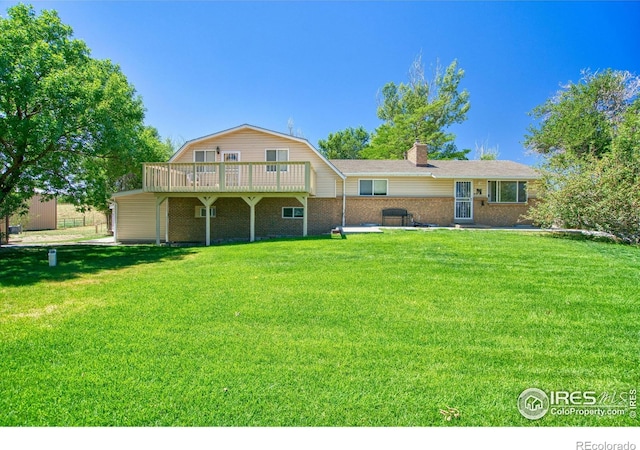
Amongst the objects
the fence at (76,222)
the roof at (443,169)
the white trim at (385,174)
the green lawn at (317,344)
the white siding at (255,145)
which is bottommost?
the green lawn at (317,344)

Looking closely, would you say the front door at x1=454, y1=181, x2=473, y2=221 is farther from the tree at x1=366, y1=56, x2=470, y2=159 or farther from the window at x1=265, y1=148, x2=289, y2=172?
the tree at x1=366, y1=56, x2=470, y2=159

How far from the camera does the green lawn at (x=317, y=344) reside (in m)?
2.60

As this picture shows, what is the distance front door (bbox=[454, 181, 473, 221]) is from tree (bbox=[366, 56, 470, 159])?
14.6m

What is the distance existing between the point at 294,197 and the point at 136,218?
9.35m

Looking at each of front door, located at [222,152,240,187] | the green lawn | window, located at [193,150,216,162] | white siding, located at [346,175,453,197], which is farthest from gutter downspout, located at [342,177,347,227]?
the green lawn

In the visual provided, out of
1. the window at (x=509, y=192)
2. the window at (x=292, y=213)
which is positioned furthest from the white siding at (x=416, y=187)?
the window at (x=292, y=213)

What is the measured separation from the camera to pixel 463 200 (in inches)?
712

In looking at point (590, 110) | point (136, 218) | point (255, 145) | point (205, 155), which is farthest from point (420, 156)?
point (136, 218)

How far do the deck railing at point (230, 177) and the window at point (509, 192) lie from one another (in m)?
11.3

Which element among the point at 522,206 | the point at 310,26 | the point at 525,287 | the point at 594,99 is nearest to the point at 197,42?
the point at 310,26

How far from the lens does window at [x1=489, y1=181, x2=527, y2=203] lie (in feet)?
59.0

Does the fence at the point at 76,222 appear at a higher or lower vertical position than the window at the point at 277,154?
lower

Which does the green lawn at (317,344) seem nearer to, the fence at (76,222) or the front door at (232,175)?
the front door at (232,175)

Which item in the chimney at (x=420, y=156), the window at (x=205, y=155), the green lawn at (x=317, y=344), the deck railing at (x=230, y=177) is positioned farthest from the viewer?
the chimney at (x=420, y=156)
